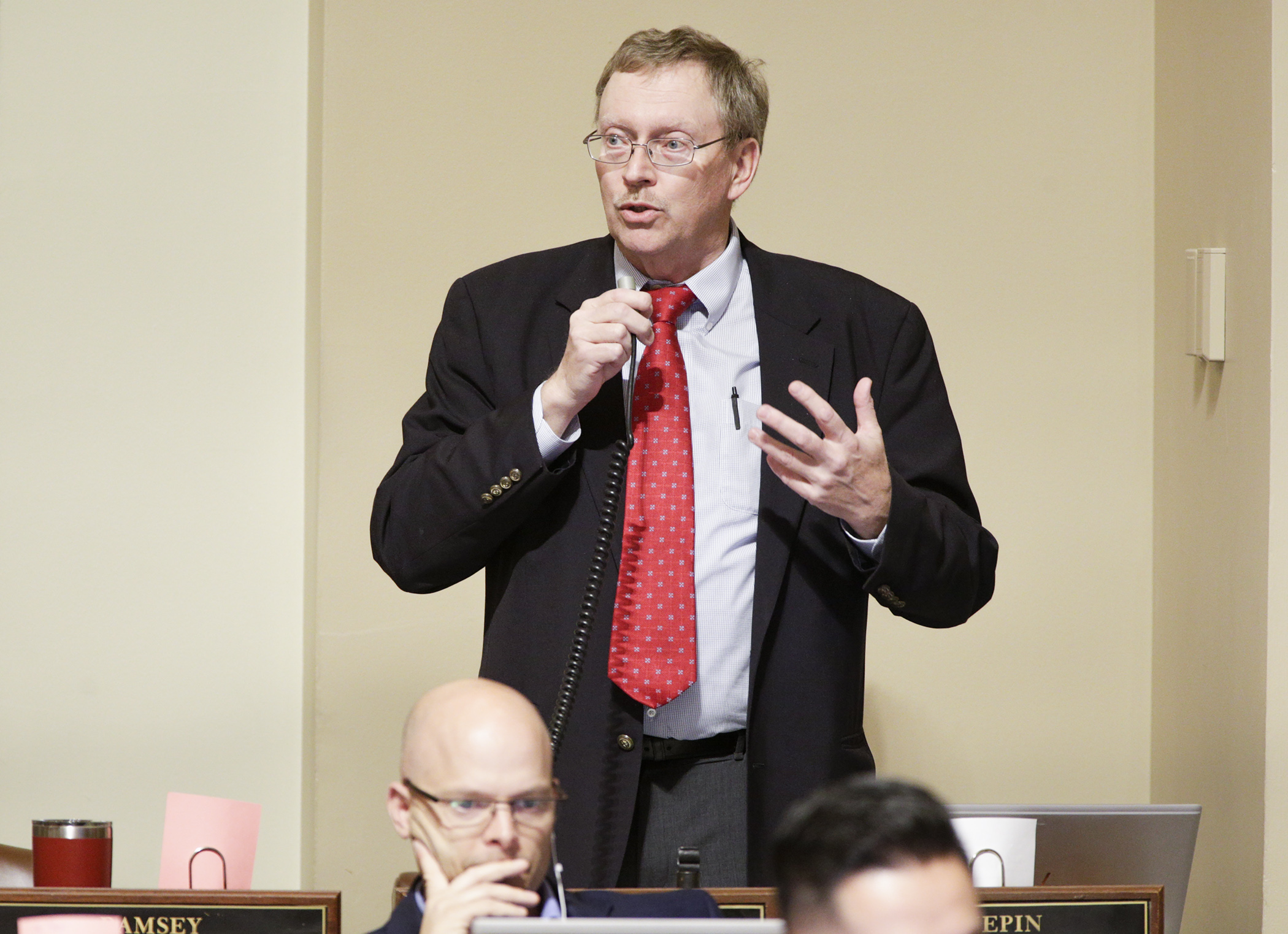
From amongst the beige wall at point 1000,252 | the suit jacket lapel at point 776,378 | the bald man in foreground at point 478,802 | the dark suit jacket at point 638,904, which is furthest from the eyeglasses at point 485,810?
the beige wall at point 1000,252

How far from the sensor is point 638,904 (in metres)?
1.73

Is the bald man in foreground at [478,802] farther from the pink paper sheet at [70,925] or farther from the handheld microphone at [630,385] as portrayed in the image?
the handheld microphone at [630,385]

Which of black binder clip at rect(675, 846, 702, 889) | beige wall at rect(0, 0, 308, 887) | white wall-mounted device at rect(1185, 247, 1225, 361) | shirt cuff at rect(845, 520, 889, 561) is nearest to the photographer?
black binder clip at rect(675, 846, 702, 889)

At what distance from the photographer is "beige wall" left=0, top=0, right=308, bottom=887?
3578 mm

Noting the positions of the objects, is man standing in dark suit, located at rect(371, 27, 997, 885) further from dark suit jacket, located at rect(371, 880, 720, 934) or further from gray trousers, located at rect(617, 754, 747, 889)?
dark suit jacket, located at rect(371, 880, 720, 934)

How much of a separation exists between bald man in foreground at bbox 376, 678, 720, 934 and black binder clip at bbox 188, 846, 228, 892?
1.20 ft

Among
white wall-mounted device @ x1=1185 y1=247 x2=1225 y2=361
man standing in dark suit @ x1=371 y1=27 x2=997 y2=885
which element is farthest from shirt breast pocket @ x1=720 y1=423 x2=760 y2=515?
white wall-mounted device @ x1=1185 y1=247 x2=1225 y2=361

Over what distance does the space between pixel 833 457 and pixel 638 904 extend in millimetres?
614

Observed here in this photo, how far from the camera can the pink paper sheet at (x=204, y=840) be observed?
6.24 ft

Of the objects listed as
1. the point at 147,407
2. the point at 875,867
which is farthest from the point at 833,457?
the point at 147,407

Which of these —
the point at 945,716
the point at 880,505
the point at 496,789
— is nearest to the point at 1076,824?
the point at 880,505

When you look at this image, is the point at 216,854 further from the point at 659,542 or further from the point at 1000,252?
the point at 1000,252

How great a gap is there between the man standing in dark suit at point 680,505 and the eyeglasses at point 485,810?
0.57 m

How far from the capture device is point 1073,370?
3.81 m
